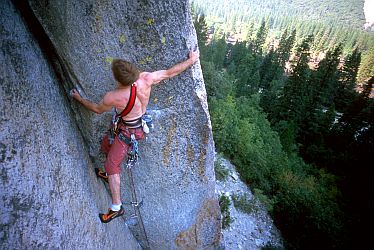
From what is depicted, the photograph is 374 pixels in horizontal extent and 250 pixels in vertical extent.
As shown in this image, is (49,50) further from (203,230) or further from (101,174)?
(203,230)

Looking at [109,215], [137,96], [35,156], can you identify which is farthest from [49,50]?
[109,215]

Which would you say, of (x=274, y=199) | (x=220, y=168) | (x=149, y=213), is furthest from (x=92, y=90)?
(x=274, y=199)

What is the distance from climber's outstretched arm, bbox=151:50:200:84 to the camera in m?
3.51

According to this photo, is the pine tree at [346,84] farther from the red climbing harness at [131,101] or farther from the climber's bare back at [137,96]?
the red climbing harness at [131,101]

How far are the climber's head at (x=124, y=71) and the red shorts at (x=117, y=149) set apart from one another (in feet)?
2.73

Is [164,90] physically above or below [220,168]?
above

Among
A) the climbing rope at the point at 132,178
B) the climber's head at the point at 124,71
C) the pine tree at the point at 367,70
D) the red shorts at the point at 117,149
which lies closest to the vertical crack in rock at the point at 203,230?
the climbing rope at the point at 132,178

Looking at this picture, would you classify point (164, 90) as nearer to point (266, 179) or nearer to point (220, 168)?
point (220, 168)

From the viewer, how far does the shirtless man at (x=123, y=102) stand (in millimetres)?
3124

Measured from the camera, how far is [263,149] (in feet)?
69.5

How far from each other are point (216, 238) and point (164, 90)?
4.18 m

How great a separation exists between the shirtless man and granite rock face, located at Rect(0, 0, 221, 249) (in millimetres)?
179

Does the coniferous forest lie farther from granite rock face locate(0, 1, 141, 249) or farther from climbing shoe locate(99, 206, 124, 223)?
granite rock face locate(0, 1, 141, 249)

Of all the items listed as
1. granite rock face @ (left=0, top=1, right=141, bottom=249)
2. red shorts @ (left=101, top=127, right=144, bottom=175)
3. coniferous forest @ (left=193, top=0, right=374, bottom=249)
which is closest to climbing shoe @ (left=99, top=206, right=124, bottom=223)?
granite rock face @ (left=0, top=1, right=141, bottom=249)
